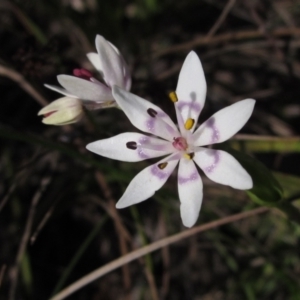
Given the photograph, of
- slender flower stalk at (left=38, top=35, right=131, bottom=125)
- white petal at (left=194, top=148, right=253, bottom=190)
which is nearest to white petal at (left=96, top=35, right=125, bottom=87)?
slender flower stalk at (left=38, top=35, right=131, bottom=125)

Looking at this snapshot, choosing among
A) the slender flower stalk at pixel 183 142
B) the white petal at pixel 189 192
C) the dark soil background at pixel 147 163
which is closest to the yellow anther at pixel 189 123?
the slender flower stalk at pixel 183 142

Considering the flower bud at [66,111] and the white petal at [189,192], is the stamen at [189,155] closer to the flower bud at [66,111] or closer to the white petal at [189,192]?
the white petal at [189,192]

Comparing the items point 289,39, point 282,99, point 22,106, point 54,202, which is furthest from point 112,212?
point 289,39

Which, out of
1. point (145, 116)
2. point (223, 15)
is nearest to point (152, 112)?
point (145, 116)

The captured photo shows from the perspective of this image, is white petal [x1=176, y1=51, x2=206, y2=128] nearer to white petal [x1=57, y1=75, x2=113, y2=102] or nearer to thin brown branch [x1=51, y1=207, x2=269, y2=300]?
white petal [x1=57, y1=75, x2=113, y2=102]

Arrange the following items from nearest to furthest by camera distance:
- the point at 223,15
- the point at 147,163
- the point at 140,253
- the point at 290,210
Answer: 1. the point at 290,210
2. the point at 140,253
3. the point at 147,163
4. the point at 223,15

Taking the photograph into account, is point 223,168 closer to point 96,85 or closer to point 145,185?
Result: point 145,185

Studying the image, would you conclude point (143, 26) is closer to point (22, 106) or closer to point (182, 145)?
point (22, 106)
